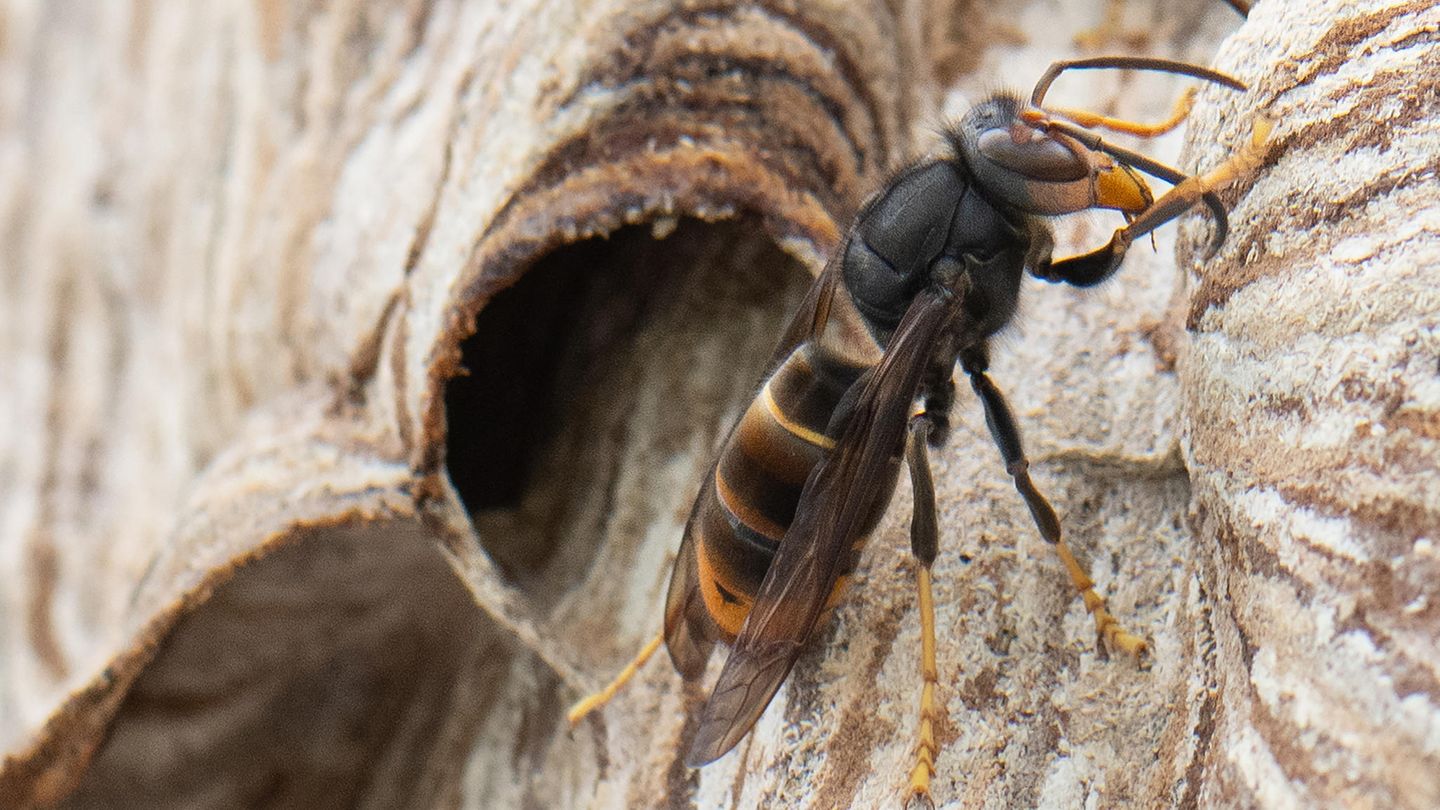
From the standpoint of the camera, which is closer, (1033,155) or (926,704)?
(926,704)

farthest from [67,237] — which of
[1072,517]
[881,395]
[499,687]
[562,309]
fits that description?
[1072,517]

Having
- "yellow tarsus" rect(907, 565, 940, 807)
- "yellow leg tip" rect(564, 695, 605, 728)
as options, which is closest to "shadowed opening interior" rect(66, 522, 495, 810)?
"yellow leg tip" rect(564, 695, 605, 728)

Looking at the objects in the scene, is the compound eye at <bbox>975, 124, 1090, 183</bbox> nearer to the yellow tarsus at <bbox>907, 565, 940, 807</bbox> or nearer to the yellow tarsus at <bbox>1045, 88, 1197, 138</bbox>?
the yellow tarsus at <bbox>1045, 88, 1197, 138</bbox>

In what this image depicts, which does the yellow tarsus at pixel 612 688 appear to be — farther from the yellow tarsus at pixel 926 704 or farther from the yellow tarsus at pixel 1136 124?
the yellow tarsus at pixel 1136 124

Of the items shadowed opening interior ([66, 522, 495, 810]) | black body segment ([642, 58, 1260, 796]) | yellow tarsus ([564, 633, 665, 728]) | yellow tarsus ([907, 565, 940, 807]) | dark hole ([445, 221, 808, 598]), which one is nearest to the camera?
yellow tarsus ([907, 565, 940, 807])

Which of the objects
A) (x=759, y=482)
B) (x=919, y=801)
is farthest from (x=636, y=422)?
(x=919, y=801)

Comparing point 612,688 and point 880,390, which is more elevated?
point 880,390

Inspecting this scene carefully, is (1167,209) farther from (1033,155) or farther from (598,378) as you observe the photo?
(598,378)

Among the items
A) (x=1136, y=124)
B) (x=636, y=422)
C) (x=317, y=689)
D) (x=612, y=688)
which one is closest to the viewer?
(x=612, y=688)
